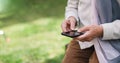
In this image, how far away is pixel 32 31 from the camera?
4.26m

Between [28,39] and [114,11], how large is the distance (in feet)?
8.83

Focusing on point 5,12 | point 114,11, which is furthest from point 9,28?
point 114,11

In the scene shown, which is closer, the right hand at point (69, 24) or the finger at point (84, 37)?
the finger at point (84, 37)

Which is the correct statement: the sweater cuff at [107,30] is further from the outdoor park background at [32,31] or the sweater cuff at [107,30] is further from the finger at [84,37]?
the outdoor park background at [32,31]

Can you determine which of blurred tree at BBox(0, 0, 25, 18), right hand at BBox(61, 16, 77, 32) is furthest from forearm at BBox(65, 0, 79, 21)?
blurred tree at BBox(0, 0, 25, 18)

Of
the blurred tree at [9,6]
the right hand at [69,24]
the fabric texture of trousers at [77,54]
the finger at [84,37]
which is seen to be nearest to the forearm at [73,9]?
the right hand at [69,24]

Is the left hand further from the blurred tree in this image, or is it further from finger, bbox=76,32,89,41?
the blurred tree

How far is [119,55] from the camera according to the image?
1.51 meters

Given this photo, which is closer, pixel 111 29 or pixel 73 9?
pixel 111 29

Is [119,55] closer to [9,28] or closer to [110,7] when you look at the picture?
[110,7]

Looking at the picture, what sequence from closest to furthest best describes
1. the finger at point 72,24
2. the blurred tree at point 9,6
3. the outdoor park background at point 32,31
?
1. the finger at point 72,24
2. the outdoor park background at point 32,31
3. the blurred tree at point 9,6

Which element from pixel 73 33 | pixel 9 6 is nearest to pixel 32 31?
pixel 9 6

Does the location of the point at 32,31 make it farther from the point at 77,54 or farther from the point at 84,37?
the point at 84,37

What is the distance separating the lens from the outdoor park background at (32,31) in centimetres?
377
